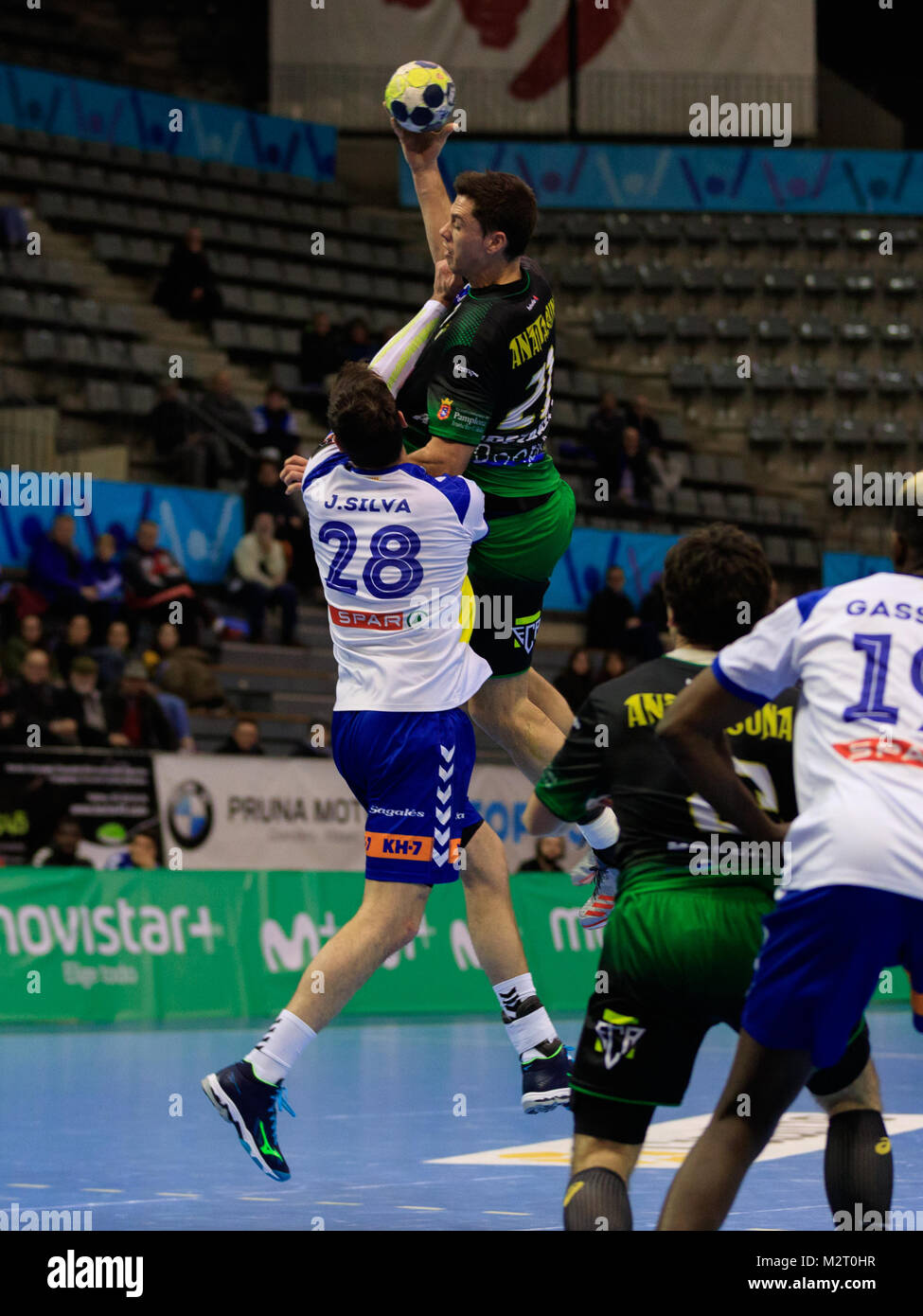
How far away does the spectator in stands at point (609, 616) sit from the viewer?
1970 centimetres

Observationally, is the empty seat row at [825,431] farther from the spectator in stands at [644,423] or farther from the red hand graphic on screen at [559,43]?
the red hand graphic on screen at [559,43]

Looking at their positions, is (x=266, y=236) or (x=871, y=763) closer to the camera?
(x=871, y=763)

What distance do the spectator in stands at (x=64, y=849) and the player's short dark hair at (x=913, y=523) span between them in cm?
1053

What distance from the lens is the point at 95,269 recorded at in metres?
23.2

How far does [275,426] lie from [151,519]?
8.01 feet

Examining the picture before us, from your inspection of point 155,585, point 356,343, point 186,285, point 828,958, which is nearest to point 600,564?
point 356,343

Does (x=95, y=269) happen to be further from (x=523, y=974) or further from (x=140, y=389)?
(x=523, y=974)

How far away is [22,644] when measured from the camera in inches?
611

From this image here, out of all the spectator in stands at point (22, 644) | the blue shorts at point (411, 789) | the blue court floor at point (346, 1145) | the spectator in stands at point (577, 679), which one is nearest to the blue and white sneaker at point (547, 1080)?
the blue court floor at point (346, 1145)

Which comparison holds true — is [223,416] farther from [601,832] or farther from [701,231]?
[601,832]

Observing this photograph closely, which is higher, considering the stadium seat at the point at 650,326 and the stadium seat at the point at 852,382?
the stadium seat at the point at 650,326

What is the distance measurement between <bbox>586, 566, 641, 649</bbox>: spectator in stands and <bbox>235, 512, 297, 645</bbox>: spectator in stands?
320 centimetres
